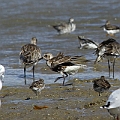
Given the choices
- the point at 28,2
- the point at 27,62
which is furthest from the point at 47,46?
the point at 28,2

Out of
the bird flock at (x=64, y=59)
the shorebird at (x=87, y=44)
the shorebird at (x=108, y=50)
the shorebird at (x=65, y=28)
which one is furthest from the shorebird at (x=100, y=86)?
the shorebird at (x=65, y=28)

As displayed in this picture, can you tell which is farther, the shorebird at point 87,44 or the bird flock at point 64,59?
the shorebird at point 87,44

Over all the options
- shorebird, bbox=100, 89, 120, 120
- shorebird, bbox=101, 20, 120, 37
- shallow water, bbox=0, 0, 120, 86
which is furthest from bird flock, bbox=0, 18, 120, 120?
shorebird, bbox=101, 20, 120, 37

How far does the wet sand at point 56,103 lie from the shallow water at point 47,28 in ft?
3.58

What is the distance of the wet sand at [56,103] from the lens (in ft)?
30.6

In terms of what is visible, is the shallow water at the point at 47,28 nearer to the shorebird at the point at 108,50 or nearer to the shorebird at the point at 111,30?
the shorebird at the point at 111,30

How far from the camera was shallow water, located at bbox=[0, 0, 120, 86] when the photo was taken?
568 inches

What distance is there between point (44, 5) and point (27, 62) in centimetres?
1428

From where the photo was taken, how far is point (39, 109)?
981 cm

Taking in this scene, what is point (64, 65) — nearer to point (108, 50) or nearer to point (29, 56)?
point (29, 56)

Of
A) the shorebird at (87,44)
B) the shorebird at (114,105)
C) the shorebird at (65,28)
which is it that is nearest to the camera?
the shorebird at (114,105)

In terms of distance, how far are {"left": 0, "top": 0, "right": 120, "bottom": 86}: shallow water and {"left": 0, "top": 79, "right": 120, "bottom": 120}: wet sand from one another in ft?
3.58

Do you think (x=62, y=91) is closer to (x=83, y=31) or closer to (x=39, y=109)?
(x=39, y=109)

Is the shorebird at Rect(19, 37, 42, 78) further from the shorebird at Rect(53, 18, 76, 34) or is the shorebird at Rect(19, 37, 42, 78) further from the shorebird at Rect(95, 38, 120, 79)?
the shorebird at Rect(53, 18, 76, 34)
